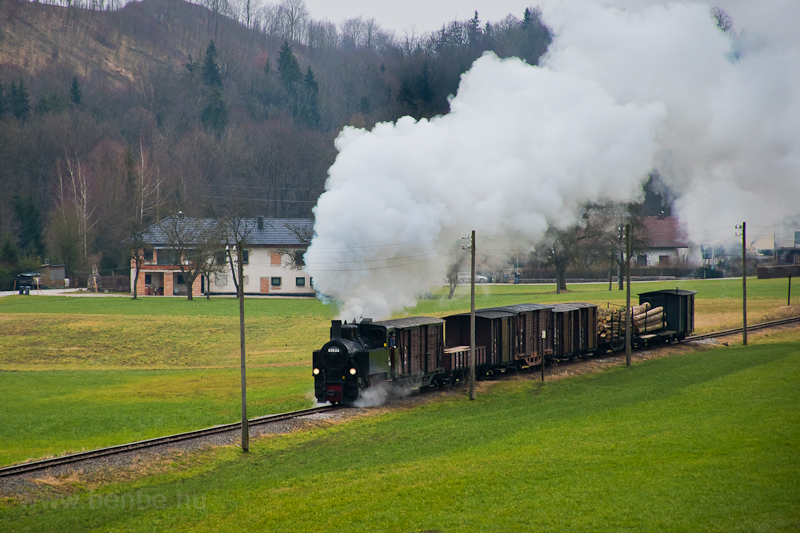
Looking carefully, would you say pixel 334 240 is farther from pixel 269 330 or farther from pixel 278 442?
pixel 269 330

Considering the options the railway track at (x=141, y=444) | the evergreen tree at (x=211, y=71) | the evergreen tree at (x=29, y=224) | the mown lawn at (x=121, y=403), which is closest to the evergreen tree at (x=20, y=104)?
the evergreen tree at (x=29, y=224)

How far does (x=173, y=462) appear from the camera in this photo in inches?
874

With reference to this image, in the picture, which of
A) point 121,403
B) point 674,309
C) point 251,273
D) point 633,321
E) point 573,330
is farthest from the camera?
point 251,273

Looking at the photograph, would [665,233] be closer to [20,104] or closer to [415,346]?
[415,346]

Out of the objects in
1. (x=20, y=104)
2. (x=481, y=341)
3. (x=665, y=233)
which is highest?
(x=20, y=104)

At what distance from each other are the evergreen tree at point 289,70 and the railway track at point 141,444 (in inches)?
5360

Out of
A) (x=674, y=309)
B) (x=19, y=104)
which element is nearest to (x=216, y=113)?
(x=19, y=104)

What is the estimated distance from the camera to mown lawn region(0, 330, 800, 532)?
1689 centimetres

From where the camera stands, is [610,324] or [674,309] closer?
[610,324]

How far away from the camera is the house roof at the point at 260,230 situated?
83.8m

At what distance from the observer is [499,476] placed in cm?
2003

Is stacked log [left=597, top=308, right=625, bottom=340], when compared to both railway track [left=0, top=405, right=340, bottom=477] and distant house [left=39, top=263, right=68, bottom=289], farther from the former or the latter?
distant house [left=39, top=263, right=68, bottom=289]

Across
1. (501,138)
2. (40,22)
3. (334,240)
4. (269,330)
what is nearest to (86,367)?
(269,330)
